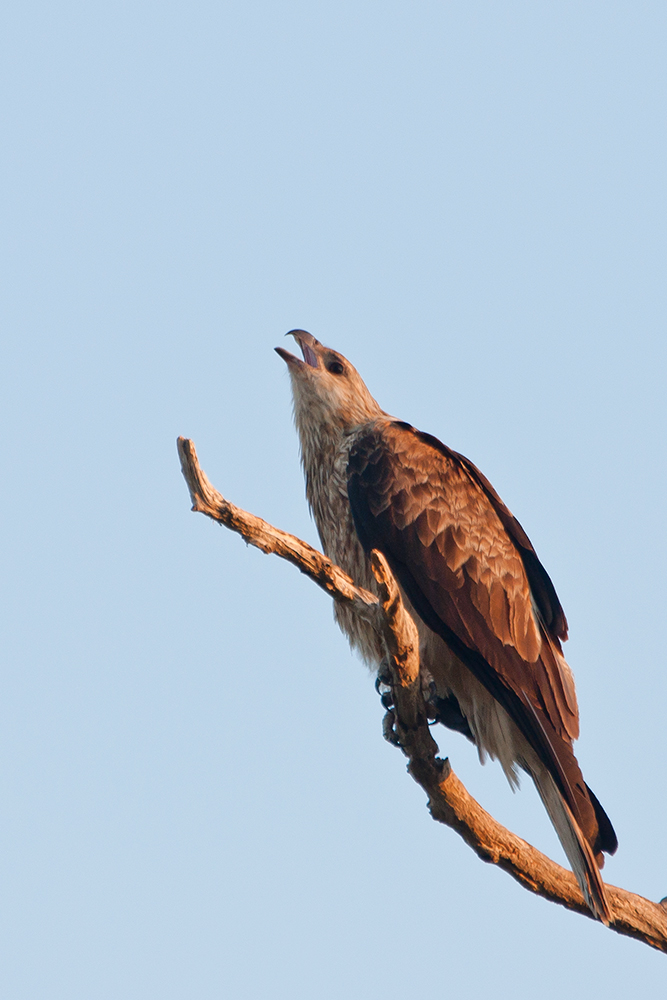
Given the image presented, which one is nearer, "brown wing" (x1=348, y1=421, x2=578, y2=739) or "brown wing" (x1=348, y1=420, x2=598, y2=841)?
"brown wing" (x1=348, y1=420, x2=598, y2=841)

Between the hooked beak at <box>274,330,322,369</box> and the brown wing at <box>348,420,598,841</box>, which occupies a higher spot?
the hooked beak at <box>274,330,322,369</box>

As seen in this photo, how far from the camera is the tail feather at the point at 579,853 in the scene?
18.0ft

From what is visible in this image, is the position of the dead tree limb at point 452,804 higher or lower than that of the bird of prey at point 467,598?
lower

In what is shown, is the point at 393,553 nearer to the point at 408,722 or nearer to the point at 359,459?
the point at 359,459

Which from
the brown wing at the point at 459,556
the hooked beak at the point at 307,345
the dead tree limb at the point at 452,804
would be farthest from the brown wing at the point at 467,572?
the hooked beak at the point at 307,345

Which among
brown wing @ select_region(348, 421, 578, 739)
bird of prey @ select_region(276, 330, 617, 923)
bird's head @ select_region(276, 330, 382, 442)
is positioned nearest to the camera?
bird of prey @ select_region(276, 330, 617, 923)

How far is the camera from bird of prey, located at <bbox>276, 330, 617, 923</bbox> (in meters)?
6.21

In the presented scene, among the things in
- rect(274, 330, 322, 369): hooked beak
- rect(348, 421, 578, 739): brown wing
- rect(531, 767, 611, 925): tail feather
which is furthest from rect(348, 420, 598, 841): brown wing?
rect(274, 330, 322, 369): hooked beak

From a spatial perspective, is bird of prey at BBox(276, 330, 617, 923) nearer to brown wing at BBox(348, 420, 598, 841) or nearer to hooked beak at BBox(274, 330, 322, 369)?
brown wing at BBox(348, 420, 598, 841)

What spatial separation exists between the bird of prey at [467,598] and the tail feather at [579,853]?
17mm

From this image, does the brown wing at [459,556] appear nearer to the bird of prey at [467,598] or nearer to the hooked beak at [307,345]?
the bird of prey at [467,598]

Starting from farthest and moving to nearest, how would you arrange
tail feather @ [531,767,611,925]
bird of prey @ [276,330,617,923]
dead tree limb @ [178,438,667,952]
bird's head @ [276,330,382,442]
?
bird's head @ [276,330,382,442]
bird of prey @ [276,330,617,923]
tail feather @ [531,767,611,925]
dead tree limb @ [178,438,667,952]

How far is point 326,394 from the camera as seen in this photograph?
306 inches

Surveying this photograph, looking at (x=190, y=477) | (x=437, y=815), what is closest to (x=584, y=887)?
(x=437, y=815)
